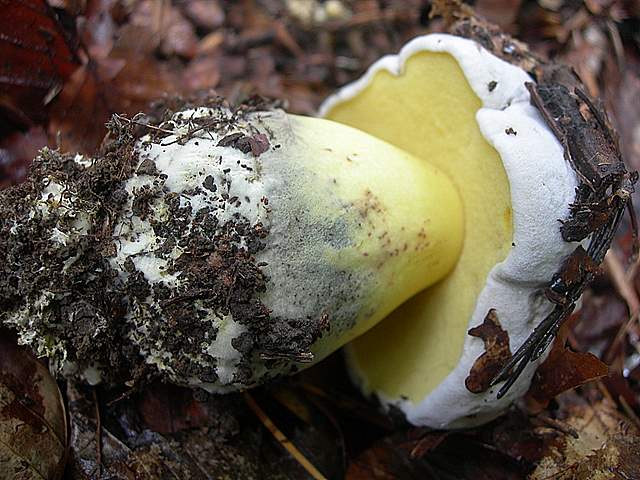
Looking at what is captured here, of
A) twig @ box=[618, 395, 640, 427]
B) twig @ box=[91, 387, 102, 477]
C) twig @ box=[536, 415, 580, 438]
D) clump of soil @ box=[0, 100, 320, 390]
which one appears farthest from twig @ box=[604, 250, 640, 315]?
twig @ box=[91, 387, 102, 477]

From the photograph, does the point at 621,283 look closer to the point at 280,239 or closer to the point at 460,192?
the point at 460,192

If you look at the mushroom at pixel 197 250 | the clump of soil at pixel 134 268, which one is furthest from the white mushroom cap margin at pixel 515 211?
the clump of soil at pixel 134 268

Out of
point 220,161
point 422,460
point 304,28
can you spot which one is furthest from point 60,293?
point 304,28

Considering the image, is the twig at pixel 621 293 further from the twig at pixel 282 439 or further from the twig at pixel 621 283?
the twig at pixel 282 439

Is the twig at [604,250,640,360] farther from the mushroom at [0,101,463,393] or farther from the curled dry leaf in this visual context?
the curled dry leaf

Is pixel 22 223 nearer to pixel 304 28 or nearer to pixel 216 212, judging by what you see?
pixel 216 212
